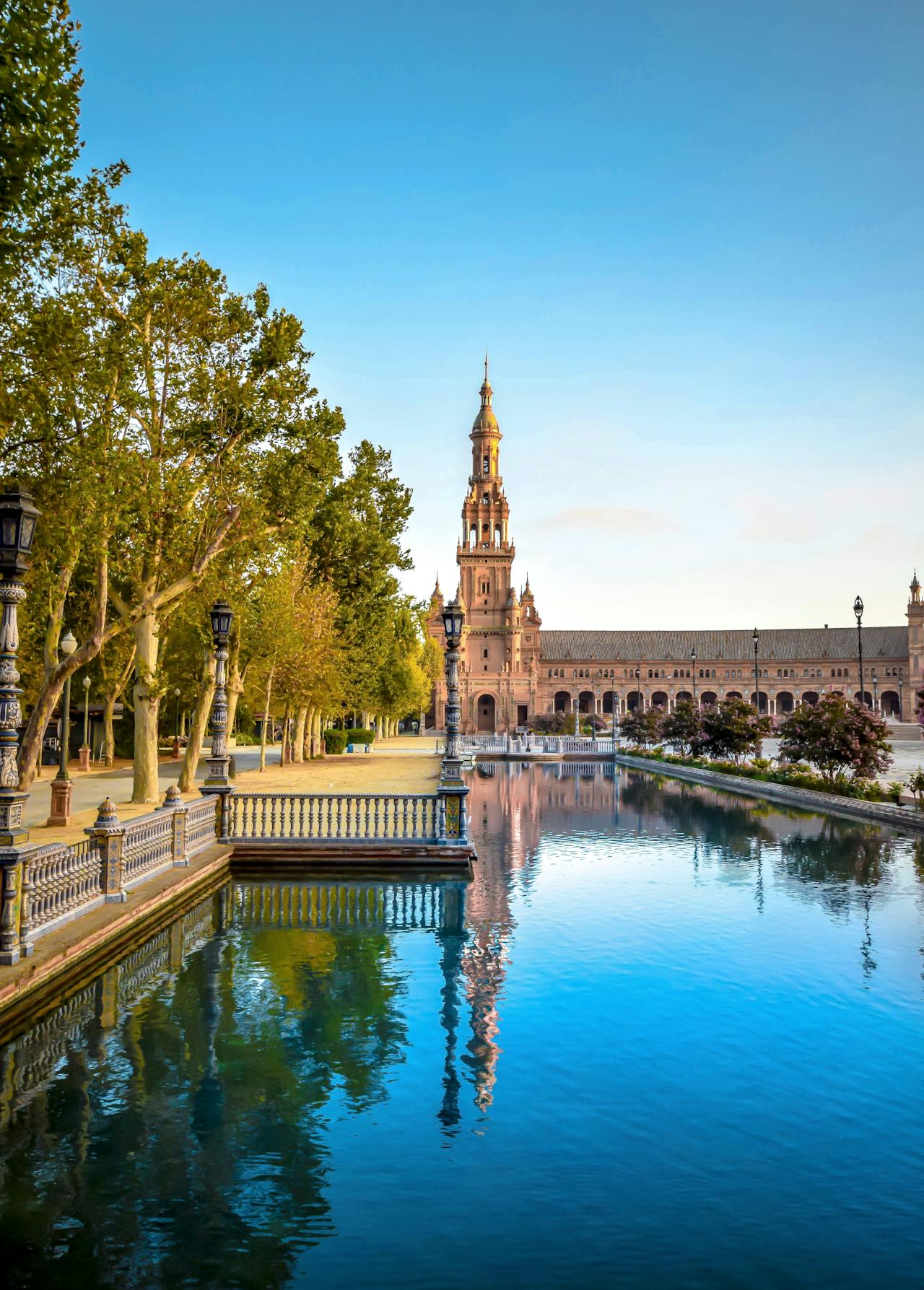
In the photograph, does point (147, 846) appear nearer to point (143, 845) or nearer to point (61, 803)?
point (143, 845)

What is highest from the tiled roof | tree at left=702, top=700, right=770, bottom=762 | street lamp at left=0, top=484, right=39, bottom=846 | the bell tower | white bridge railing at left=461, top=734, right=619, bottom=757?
the bell tower

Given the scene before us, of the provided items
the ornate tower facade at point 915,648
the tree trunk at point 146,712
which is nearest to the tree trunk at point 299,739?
the tree trunk at point 146,712

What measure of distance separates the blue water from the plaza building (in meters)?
104

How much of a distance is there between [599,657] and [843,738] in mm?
114415

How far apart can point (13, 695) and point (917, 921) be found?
41.6 ft

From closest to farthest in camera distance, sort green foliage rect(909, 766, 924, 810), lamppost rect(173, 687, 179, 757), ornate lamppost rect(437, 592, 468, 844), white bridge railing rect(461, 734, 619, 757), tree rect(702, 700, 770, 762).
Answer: ornate lamppost rect(437, 592, 468, 844) < green foliage rect(909, 766, 924, 810) < tree rect(702, 700, 770, 762) < lamppost rect(173, 687, 179, 757) < white bridge railing rect(461, 734, 619, 757)

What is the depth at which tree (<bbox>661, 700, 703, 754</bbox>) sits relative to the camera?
4462 centimetres

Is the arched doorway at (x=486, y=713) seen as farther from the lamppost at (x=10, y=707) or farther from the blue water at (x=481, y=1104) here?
the lamppost at (x=10, y=707)

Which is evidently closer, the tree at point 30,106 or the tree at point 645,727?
the tree at point 30,106

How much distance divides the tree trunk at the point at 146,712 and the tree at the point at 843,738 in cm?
2015

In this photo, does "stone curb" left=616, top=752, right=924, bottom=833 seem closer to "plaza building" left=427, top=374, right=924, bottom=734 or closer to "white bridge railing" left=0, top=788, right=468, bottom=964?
"white bridge railing" left=0, top=788, right=468, bottom=964

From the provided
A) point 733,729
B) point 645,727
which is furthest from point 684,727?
point 645,727

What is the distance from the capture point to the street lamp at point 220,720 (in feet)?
62.4

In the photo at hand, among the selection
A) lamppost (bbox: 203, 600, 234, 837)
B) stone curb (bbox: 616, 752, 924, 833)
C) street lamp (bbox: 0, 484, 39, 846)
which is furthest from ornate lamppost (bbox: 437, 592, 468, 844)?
stone curb (bbox: 616, 752, 924, 833)
